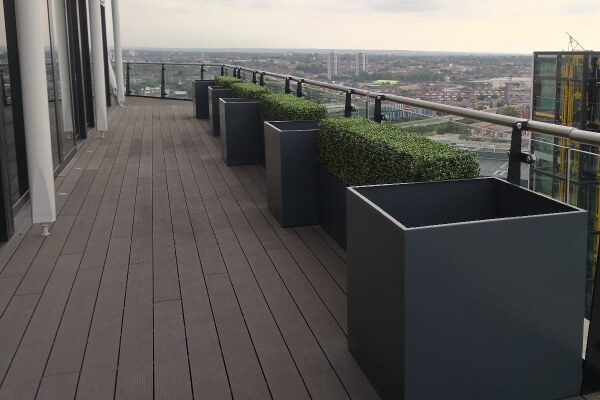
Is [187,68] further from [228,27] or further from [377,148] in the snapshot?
[377,148]

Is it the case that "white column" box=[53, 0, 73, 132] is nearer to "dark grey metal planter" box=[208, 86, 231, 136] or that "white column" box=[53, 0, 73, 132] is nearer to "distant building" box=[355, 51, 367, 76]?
"dark grey metal planter" box=[208, 86, 231, 136]

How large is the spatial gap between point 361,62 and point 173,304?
124 inches

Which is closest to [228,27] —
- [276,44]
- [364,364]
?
[276,44]

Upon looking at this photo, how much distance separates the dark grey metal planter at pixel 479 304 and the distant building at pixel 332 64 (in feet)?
12.3

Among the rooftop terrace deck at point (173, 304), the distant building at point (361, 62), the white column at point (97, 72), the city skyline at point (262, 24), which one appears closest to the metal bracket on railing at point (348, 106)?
the distant building at point (361, 62)

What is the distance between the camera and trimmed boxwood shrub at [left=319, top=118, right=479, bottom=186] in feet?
8.75

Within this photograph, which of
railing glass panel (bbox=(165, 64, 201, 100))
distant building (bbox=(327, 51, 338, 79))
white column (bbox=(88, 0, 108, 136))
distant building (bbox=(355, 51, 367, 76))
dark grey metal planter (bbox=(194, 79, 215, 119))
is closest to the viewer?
distant building (bbox=(355, 51, 367, 76))

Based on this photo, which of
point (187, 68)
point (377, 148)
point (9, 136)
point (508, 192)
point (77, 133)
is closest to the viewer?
point (508, 192)

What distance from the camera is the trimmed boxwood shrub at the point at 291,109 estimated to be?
16.6ft

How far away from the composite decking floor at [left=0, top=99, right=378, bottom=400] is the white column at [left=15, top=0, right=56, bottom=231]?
28 cm

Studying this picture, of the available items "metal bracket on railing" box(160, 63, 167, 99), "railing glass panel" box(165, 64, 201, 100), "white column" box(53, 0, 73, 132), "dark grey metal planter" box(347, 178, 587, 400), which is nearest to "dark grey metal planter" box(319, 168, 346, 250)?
"dark grey metal planter" box(347, 178, 587, 400)

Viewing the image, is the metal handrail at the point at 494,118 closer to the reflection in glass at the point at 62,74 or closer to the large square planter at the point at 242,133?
the large square planter at the point at 242,133

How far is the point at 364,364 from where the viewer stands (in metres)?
2.31

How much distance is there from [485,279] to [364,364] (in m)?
0.64
